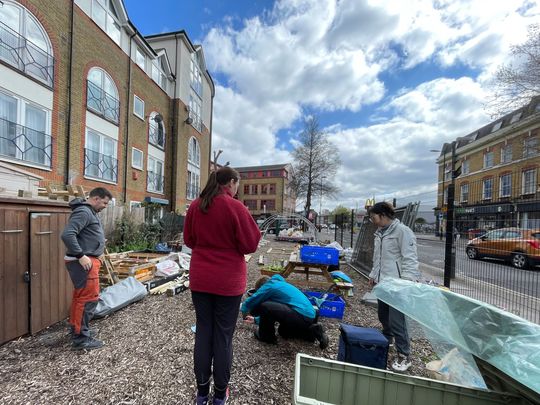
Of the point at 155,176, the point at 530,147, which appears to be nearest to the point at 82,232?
the point at 155,176

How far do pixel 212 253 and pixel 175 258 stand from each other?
6232mm

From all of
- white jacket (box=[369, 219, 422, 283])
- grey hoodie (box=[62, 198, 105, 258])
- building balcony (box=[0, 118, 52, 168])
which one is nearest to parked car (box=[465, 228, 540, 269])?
white jacket (box=[369, 219, 422, 283])

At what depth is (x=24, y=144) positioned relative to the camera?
27.2ft

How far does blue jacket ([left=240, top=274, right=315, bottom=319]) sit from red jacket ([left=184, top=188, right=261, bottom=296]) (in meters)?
1.14

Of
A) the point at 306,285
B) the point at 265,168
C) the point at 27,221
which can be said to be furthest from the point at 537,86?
the point at 265,168

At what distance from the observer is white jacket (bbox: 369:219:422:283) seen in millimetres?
2895

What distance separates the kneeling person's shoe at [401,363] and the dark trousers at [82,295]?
133 inches

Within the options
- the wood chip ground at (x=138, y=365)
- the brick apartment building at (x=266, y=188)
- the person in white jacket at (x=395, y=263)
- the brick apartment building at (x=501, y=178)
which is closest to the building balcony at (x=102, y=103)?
the wood chip ground at (x=138, y=365)

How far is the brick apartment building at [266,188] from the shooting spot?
175 ft

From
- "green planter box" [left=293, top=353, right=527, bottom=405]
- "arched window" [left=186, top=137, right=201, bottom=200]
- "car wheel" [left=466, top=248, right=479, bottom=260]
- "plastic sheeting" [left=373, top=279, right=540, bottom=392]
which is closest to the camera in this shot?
"plastic sheeting" [left=373, top=279, right=540, bottom=392]

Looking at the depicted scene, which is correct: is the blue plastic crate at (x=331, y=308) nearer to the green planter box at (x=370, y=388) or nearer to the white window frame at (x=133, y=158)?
the green planter box at (x=370, y=388)

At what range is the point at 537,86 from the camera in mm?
11430

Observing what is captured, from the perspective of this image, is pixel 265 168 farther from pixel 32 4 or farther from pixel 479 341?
pixel 479 341

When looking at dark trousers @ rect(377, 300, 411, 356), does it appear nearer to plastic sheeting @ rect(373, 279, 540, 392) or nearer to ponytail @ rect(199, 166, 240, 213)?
plastic sheeting @ rect(373, 279, 540, 392)
